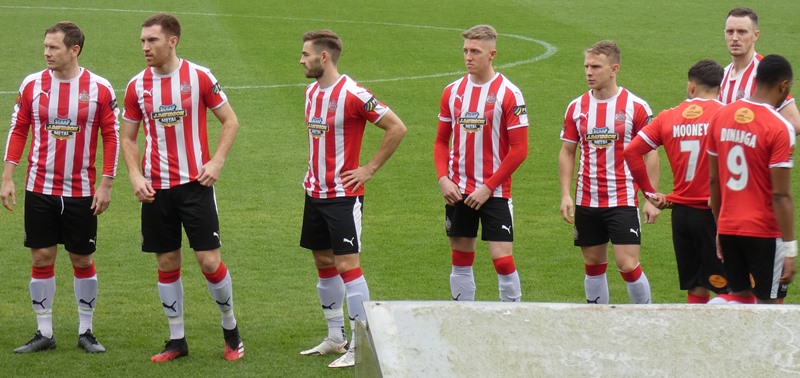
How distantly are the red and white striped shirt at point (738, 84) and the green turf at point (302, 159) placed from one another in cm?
166

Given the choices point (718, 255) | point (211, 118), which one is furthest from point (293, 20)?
point (718, 255)

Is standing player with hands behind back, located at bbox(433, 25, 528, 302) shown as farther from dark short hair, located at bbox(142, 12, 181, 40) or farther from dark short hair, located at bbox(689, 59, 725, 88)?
dark short hair, located at bbox(142, 12, 181, 40)

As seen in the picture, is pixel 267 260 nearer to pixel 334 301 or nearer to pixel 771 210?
pixel 334 301

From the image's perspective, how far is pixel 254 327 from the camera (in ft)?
24.5

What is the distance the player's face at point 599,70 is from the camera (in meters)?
6.99

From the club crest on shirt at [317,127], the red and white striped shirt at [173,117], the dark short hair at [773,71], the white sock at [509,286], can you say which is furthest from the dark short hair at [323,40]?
the dark short hair at [773,71]

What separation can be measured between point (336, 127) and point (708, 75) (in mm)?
2198

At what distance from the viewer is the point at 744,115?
5699 millimetres

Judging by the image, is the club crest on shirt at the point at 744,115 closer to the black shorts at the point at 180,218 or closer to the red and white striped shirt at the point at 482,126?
the red and white striped shirt at the point at 482,126

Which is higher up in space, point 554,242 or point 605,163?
point 605,163

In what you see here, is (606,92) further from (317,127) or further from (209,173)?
(209,173)

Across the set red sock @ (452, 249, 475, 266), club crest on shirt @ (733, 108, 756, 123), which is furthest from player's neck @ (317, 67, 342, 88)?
club crest on shirt @ (733, 108, 756, 123)

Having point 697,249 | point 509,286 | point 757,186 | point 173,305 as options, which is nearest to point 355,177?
point 509,286

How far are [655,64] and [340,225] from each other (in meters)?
13.4
